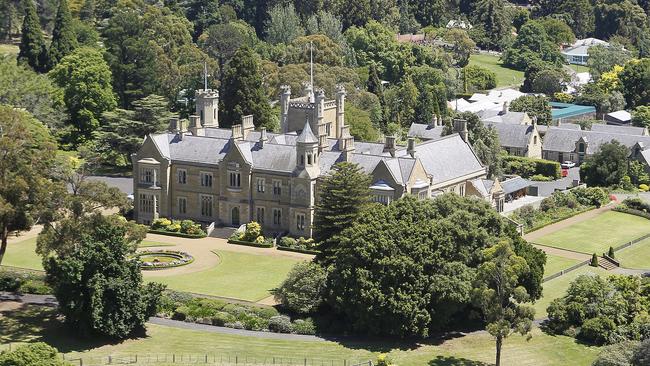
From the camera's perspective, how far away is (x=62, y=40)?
152m

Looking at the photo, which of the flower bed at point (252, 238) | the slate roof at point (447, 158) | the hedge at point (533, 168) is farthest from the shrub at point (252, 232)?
the hedge at point (533, 168)

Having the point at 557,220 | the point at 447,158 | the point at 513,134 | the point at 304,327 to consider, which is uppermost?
the point at 513,134

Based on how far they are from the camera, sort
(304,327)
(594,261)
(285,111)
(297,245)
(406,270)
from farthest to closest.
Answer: (285,111)
(297,245)
(594,261)
(304,327)
(406,270)

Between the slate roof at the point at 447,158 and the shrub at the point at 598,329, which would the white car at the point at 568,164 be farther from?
the shrub at the point at 598,329

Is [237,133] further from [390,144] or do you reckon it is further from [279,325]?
[279,325]

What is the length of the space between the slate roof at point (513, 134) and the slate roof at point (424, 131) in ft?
17.8

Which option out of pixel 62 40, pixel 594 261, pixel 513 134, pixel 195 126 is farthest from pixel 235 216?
pixel 62 40

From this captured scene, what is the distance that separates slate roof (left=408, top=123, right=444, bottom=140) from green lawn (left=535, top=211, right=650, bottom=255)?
26.6 meters

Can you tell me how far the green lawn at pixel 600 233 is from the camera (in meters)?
99.2

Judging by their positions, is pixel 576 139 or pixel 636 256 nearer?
pixel 636 256

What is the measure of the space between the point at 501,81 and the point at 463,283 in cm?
11600

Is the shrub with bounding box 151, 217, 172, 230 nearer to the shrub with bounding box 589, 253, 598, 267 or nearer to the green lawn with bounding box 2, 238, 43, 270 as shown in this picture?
the green lawn with bounding box 2, 238, 43, 270

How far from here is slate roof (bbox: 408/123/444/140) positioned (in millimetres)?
132000

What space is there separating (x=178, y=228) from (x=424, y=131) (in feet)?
132
